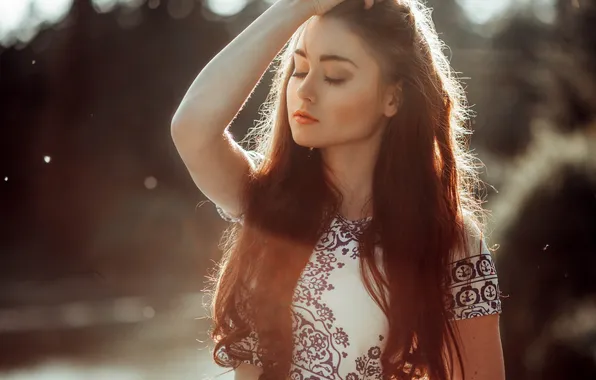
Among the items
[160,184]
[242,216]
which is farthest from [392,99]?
[160,184]

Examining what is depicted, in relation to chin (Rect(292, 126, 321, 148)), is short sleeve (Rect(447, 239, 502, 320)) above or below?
below

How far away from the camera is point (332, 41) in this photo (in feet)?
8.53

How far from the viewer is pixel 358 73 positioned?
261 cm

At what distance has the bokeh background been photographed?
482 cm

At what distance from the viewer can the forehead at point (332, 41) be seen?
2.59 m

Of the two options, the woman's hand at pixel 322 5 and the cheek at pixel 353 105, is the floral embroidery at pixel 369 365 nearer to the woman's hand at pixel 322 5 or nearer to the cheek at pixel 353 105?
the cheek at pixel 353 105

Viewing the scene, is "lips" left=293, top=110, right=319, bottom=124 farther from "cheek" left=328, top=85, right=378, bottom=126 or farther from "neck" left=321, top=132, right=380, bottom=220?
"neck" left=321, top=132, right=380, bottom=220

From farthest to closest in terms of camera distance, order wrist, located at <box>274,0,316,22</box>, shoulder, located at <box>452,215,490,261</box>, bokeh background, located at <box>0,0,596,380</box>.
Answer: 1. bokeh background, located at <box>0,0,596,380</box>
2. shoulder, located at <box>452,215,490,261</box>
3. wrist, located at <box>274,0,316,22</box>

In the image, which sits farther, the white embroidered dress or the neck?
the neck

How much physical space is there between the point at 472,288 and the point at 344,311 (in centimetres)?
36

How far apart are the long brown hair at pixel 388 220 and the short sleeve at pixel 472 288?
31mm

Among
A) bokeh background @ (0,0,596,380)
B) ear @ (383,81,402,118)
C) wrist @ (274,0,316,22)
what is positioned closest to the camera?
wrist @ (274,0,316,22)

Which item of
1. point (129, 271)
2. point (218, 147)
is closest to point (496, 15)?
point (218, 147)

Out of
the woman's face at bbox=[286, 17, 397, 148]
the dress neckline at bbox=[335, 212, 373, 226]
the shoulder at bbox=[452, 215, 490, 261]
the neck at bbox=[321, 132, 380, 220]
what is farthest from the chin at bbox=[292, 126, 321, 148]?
the shoulder at bbox=[452, 215, 490, 261]
